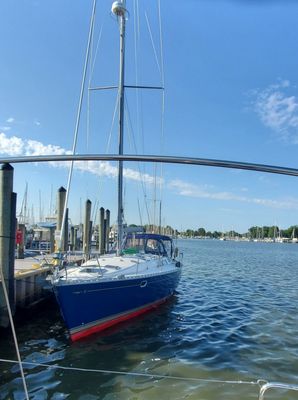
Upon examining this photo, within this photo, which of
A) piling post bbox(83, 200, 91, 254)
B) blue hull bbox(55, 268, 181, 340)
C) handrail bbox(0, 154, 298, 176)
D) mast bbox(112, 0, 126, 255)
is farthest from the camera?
piling post bbox(83, 200, 91, 254)

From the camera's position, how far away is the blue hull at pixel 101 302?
34.6ft

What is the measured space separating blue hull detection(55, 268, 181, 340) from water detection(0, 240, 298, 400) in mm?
365

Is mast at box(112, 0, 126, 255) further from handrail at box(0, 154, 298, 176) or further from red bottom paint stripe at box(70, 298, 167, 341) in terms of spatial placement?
handrail at box(0, 154, 298, 176)

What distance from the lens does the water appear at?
25.3 ft

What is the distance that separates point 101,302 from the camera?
36.9ft

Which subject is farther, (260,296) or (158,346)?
(260,296)

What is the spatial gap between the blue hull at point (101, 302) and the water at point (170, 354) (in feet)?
1.20

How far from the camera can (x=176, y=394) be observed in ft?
24.8

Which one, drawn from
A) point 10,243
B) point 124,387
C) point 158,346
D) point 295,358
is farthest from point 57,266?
point 295,358

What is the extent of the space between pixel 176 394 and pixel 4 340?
5434mm

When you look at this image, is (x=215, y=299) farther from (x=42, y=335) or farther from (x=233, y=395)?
(x=233, y=395)

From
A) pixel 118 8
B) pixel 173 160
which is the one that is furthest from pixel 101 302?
pixel 118 8

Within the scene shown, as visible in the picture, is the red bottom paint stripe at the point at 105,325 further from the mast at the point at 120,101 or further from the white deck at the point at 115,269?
the mast at the point at 120,101

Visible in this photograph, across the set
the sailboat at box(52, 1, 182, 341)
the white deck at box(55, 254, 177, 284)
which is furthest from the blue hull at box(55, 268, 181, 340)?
the white deck at box(55, 254, 177, 284)
